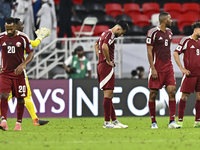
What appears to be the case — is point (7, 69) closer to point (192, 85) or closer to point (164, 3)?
point (192, 85)

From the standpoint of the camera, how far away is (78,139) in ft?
19.7

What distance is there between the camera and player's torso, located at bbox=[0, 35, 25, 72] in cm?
758

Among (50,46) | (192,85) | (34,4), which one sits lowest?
(192,85)

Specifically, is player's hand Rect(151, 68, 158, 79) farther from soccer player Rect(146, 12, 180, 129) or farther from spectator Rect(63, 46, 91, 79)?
spectator Rect(63, 46, 91, 79)

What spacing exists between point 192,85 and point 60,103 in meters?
4.66

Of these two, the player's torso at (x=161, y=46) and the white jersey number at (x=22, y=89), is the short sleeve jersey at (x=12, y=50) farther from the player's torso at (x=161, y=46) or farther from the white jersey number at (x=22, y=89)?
the player's torso at (x=161, y=46)

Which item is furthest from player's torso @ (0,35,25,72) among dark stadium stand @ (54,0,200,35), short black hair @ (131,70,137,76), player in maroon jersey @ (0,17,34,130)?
dark stadium stand @ (54,0,200,35)

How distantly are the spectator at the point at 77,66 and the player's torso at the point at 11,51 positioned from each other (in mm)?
4975

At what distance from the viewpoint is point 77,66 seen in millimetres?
12734

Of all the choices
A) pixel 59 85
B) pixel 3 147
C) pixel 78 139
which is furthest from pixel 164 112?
pixel 3 147

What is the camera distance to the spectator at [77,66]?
12.6 metres

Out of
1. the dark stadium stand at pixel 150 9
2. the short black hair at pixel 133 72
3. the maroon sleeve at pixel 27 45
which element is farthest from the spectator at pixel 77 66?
the dark stadium stand at pixel 150 9

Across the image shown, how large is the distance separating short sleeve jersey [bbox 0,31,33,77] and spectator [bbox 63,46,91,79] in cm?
495

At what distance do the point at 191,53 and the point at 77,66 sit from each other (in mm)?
4728
